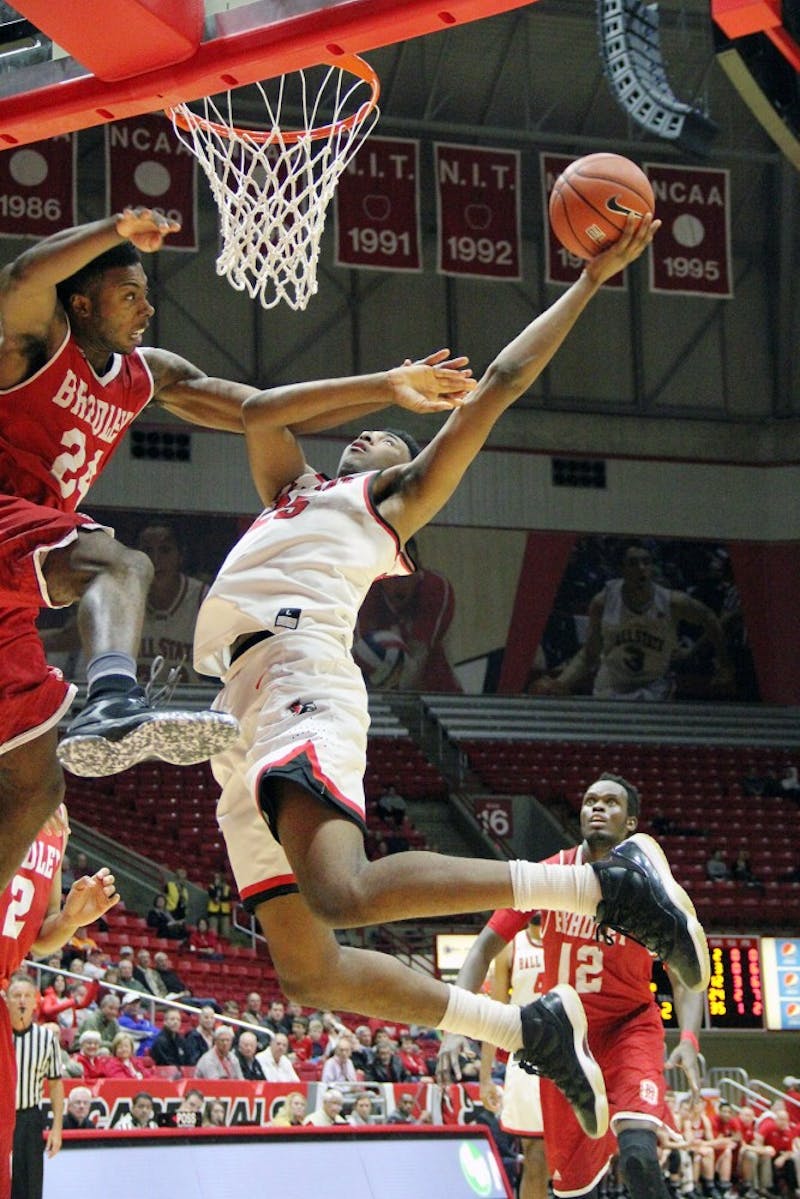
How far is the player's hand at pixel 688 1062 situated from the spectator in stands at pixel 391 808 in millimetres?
16399

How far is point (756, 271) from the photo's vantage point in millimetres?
28016

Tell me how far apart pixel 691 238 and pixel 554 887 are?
2024cm

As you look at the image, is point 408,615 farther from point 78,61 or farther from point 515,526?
point 78,61

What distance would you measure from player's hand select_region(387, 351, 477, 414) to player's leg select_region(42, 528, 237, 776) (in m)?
1.03

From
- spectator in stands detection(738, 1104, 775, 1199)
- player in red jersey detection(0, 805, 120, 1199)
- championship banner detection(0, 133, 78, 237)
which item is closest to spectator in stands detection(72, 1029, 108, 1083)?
player in red jersey detection(0, 805, 120, 1199)

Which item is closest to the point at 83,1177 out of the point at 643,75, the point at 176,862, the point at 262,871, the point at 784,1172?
the point at 262,871

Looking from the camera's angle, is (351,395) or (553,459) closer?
(351,395)

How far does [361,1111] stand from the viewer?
12312 mm

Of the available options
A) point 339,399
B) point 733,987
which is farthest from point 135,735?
point 733,987

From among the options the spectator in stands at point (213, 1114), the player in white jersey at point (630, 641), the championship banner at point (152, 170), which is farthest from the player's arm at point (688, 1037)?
the player in white jersey at point (630, 641)

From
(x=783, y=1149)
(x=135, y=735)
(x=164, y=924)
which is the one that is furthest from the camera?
(x=164, y=924)

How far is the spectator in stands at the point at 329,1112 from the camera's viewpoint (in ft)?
37.9

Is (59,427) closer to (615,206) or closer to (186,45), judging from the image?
(186,45)

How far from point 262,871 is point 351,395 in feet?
5.10
